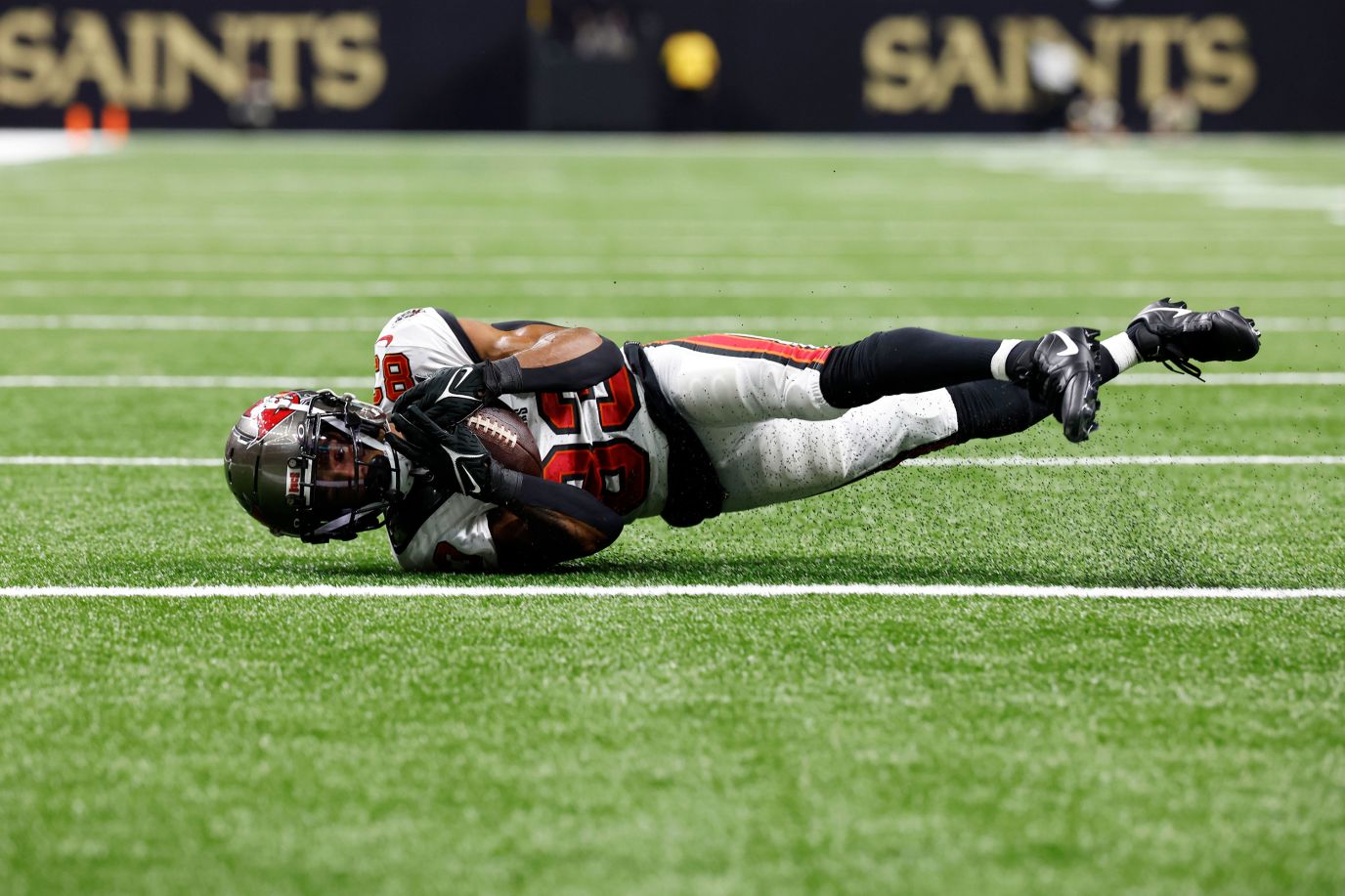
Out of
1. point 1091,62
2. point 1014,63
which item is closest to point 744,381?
point 1014,63

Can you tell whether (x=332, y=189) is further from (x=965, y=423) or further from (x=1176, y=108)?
(x=1176, y=108)

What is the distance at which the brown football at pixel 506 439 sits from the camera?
13.3 ft

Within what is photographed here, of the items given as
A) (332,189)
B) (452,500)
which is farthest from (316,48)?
(452,500)

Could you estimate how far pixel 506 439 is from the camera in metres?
4.08

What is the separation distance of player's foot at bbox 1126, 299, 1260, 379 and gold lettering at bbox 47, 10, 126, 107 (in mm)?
30054

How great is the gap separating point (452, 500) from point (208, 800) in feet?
4.85

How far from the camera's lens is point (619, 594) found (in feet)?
13.2

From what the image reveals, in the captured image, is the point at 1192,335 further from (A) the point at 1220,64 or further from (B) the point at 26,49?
(B) the point at 26,49

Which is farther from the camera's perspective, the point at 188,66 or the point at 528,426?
the point at 188,66

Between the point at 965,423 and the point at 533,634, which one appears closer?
the point at 533,634

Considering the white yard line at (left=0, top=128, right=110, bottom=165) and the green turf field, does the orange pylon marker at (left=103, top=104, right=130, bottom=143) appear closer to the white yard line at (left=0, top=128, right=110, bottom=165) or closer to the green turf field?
the white yard line at (left=0, top=128, right=110, bottom=165)

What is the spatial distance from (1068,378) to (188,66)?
98.6 feet

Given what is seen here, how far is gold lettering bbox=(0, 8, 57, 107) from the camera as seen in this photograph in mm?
31094

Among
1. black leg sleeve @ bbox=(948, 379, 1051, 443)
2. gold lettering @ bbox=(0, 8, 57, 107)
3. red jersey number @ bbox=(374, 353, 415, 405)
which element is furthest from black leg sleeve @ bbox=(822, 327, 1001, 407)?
gold lettering @ bbox=(0, 8, 57, 107)
